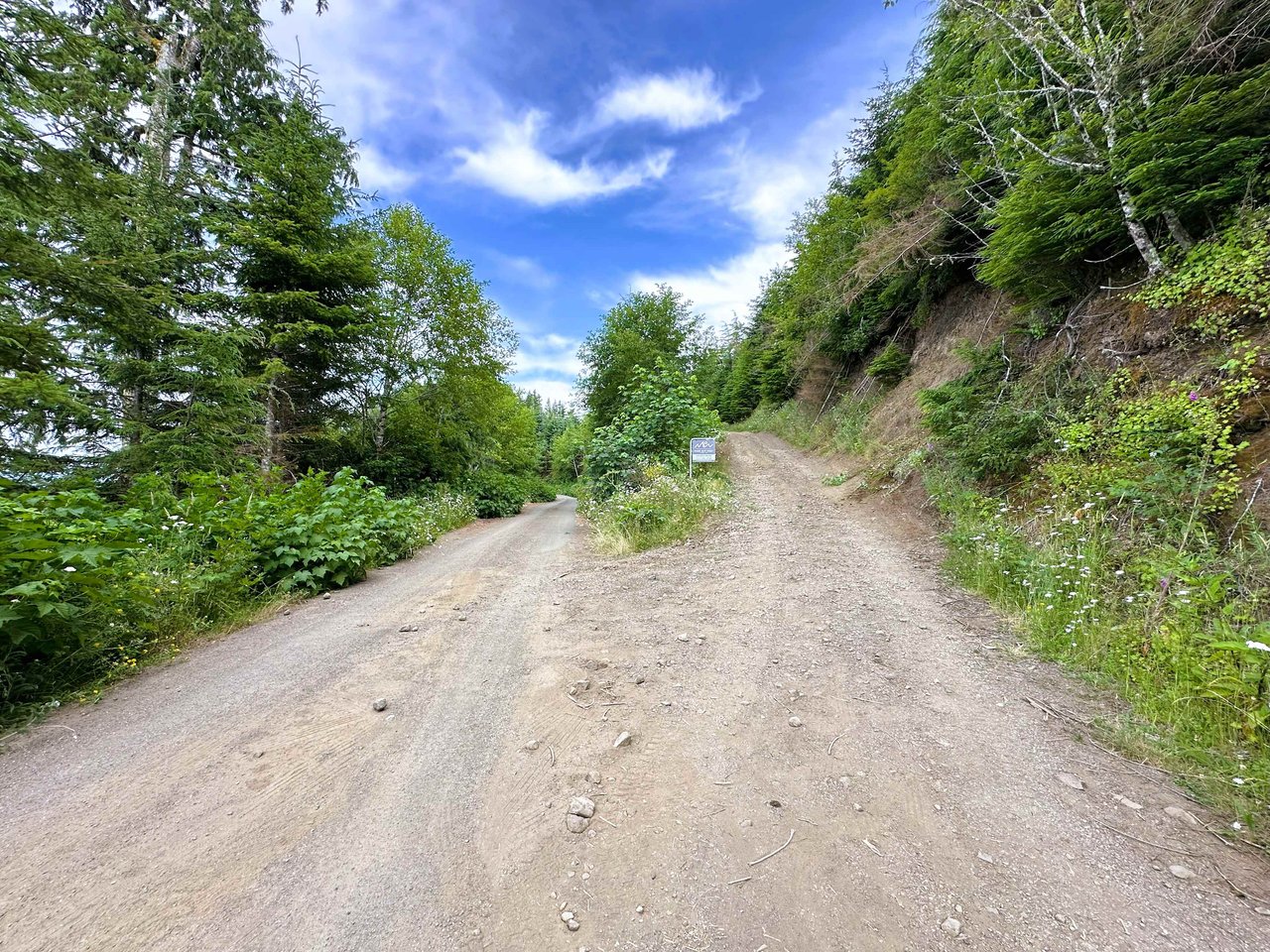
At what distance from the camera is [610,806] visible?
1.89m

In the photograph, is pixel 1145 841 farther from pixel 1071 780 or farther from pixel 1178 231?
pixel 1178 231

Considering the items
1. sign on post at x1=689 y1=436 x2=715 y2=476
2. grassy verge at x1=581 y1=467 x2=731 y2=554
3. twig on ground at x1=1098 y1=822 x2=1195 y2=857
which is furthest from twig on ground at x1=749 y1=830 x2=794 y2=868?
sign on post at x1=689 y1=436 x2=715 y2=476

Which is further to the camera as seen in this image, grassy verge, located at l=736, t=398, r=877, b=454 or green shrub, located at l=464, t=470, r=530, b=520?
green shrub, located at l=464, t=470, r=530, b=520

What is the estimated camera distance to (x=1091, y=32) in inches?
180

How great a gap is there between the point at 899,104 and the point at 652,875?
15.4 meters

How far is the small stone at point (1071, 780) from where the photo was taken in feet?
6.27

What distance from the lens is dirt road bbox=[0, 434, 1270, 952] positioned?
1.39 meters

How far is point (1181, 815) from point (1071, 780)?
Answer: 31cm

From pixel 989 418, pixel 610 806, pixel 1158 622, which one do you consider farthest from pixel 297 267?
pixel 1158 622

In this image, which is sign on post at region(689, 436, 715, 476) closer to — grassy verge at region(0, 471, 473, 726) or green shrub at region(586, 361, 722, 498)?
green shrub at region(586, 361, 722, 498)

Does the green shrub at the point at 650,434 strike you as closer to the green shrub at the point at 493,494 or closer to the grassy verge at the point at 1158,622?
the green shrub at the point at 493,494

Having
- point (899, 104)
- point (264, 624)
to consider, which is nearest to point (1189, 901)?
point (264, 624)

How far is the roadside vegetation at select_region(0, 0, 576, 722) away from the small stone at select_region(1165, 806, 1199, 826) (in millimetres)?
5529

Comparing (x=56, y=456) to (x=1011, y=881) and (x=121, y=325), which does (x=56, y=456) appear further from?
(x=1011, y=881)
